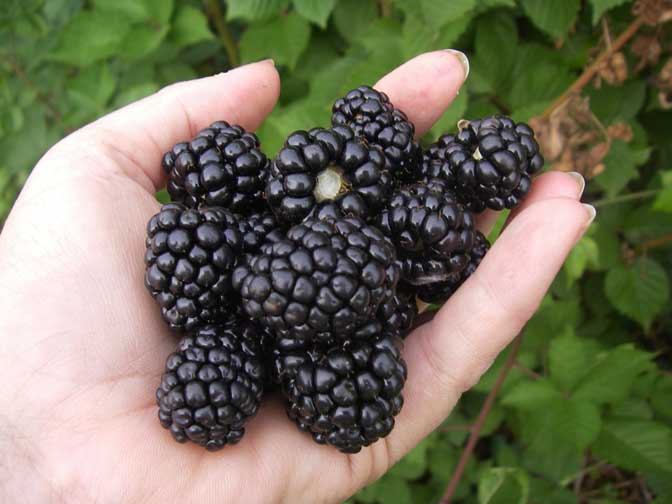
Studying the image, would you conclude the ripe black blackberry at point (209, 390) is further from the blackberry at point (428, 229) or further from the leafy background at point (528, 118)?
the leafy background at point (528, 118)

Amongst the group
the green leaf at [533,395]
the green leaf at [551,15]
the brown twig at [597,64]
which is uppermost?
the green leaf at [551,15]

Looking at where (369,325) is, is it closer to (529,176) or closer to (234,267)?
(234,267)

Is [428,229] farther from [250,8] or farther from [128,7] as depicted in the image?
[128,7]

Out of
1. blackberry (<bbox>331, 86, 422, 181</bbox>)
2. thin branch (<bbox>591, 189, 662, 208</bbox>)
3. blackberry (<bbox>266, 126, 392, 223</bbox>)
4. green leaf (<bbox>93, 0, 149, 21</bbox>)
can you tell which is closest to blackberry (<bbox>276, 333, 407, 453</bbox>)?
blackberry (<bbox>266, 126, 392, 223</bbox>)

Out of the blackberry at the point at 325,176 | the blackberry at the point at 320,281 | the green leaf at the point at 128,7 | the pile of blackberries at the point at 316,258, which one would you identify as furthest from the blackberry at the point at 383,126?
the green leaf at the point at 128,7

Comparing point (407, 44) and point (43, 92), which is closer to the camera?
point (407, 44)

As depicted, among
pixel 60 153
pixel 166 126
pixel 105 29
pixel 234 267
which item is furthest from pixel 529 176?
pixel 105 29

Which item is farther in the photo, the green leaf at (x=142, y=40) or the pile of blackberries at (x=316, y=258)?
the green leaf at (x=142, y=40)

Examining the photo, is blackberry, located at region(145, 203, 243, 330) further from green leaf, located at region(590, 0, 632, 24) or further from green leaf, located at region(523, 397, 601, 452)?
green leaf, located at region(590, 0, 632, 24)
